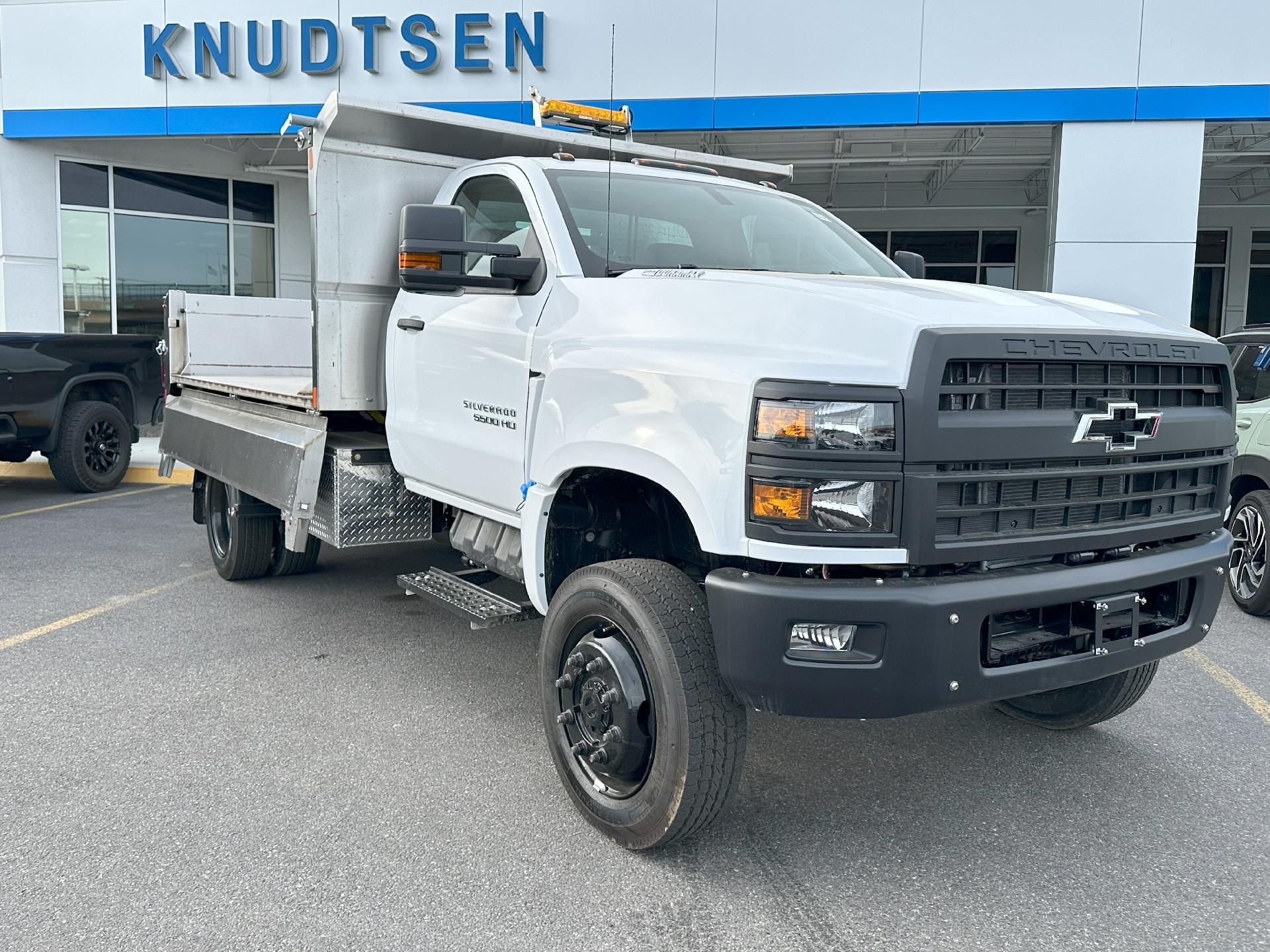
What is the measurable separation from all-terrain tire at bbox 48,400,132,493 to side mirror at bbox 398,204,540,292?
7239 mm

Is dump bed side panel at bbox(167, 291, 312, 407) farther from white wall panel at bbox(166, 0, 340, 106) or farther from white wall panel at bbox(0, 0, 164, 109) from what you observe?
white wall panel at bbox(0, 0, 164, 109)

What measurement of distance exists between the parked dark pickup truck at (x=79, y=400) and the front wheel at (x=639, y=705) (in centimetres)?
698

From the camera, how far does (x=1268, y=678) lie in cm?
506

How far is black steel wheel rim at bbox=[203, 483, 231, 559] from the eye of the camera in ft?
22.0

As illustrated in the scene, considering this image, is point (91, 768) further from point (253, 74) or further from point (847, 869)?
point (253, 74)

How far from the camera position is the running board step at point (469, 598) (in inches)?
162

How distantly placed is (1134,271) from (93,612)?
10612 millimetres

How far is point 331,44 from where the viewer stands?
13.2m

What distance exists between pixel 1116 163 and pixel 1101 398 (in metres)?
9.89

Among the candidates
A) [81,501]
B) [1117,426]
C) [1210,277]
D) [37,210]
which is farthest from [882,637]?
[1210,277]

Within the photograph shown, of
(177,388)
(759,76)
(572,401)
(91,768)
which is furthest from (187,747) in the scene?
(759,76)

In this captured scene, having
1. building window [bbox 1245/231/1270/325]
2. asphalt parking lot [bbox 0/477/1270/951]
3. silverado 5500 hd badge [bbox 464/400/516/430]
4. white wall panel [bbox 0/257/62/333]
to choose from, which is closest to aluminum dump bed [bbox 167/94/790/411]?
silverado 5500 hd badge [bbox 464/400/516/430]

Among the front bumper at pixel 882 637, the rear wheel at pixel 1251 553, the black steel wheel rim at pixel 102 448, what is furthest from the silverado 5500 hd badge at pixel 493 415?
the black steel wheel rim at pixel 102 448

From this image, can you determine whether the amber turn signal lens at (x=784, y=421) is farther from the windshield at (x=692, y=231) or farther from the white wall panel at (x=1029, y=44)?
the white wall panel at (x=1029, y=44)
